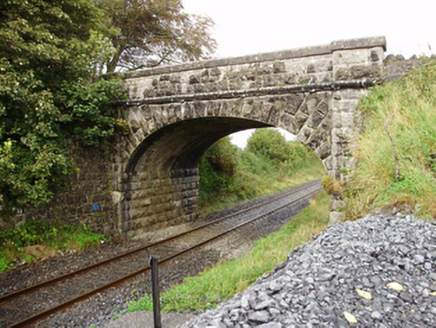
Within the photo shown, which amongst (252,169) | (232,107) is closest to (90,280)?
(232,107)

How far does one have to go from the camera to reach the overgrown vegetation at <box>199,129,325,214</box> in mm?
15391

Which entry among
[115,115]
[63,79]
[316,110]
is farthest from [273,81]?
[63,79]

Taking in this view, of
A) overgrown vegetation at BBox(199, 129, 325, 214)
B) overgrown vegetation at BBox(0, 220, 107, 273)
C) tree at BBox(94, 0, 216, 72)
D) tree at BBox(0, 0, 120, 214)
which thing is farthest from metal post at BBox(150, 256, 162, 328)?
tree at BBox(94, 0, 216, 72)

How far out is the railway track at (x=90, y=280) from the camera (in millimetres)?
4969

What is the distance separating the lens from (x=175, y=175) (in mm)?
11609

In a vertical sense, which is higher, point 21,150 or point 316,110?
point 316,110

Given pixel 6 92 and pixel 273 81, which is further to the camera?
pixel 273 81

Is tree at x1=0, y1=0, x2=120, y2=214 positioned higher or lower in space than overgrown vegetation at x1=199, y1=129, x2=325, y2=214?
higher

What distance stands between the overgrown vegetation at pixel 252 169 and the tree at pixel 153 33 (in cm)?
493

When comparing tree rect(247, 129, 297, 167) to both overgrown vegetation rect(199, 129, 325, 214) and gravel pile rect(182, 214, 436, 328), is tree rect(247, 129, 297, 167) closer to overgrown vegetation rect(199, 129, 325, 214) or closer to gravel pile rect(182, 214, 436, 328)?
overgrown vegetation rect(199, 129, 325, 214)

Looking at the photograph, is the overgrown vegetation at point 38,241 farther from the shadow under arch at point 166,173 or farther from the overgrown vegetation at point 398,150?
the overgrown vegetation at point 398,150

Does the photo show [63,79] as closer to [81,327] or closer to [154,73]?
[154,73]

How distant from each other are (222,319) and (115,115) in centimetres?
789

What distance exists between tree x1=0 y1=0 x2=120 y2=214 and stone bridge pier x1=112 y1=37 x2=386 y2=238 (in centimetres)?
105
